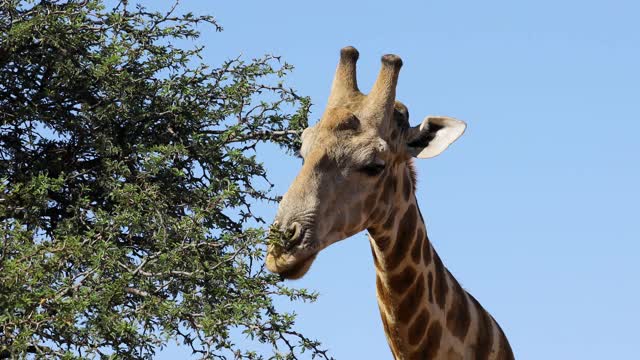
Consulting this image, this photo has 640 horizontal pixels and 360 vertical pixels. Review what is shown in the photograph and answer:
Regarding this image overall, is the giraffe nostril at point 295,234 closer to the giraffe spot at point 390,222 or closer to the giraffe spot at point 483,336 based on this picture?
the giraffe spot at point 390,222

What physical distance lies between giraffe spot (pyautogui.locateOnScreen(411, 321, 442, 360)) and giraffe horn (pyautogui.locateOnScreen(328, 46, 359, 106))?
56.5 inches

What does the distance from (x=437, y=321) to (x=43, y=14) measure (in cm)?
776

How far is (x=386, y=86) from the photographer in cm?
743

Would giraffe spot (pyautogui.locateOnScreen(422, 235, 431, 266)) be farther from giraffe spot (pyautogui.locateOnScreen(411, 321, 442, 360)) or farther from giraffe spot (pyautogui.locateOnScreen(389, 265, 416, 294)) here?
giraffe spot (pyautogui.locateOnScreen(411, 321, 442, 360))

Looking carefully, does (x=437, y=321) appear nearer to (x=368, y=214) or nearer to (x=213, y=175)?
(x=368, y=214)

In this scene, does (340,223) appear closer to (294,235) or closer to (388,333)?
(294,235)

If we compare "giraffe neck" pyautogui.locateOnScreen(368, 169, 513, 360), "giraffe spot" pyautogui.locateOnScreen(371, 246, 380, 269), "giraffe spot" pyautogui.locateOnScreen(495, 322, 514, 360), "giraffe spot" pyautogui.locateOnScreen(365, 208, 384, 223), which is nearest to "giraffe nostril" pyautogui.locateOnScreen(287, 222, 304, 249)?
"giraffe spot" pyautogui.locateOnScreen(365, 208, 384, 223)

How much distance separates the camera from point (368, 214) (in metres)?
7.17

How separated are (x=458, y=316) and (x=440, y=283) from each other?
0.72ft

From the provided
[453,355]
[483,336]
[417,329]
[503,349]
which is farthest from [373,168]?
[503,349]

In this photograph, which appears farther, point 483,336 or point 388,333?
point 483,336

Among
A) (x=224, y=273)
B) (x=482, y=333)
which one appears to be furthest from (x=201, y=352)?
(x=482, y=333)

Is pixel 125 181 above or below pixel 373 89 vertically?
above

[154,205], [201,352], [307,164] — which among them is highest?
[154,205]
